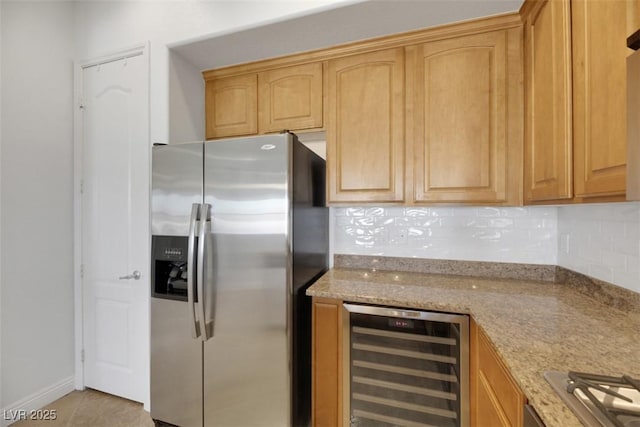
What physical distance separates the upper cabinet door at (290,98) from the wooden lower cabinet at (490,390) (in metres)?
1.56

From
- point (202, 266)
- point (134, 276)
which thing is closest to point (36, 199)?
point (134, 276)

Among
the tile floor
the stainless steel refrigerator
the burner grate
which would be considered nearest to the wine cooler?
the stainless steel refrigerator

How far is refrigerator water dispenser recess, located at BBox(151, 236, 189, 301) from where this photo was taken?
64.1 inches

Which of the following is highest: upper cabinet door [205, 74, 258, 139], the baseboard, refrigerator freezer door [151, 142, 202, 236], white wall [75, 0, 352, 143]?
white wall [75, 0, 352, 143]

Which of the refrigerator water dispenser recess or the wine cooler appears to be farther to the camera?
the refrigerator water dispenser recess

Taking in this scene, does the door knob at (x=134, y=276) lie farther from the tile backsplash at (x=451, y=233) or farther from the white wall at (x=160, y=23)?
the tile backsplash at (x=451, y=233)

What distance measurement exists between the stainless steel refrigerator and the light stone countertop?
0.90 ft

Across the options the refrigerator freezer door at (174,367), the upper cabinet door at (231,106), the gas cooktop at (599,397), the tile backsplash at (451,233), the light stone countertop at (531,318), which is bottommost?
the refrigerator freezer door at (174,367)

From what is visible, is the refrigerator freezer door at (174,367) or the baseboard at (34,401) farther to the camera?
the baseboard at (34,401)

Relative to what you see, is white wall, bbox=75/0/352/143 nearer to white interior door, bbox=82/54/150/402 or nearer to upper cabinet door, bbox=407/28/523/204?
white interior door, bbox=82/54/150/402

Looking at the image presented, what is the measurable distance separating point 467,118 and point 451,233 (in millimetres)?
749

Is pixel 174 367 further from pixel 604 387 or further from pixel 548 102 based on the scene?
pixel 548 102

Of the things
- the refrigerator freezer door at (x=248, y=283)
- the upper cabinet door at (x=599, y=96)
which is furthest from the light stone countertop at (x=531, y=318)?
the upper cabinet door at (x=599, y=96)

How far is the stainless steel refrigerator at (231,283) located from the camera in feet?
4.83
